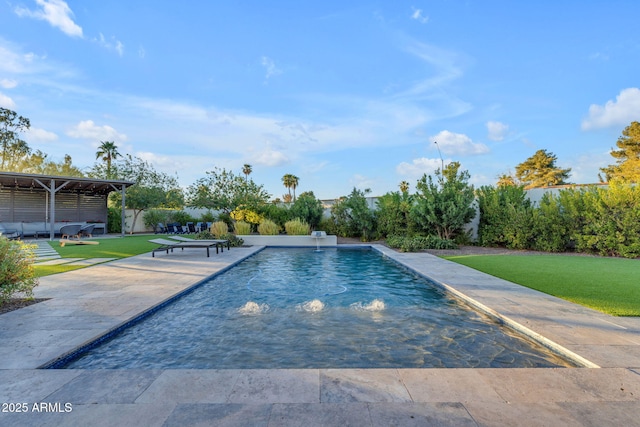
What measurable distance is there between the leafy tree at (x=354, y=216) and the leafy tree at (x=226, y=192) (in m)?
4.22

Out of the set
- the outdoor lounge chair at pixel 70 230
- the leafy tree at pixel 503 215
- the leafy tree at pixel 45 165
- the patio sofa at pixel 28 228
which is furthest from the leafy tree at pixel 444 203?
the leafy tree at pixel 45 165

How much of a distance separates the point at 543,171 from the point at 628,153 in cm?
1086

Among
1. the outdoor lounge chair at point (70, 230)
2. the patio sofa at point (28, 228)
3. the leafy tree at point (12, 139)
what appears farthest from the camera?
the leafy tree at point (12, 139)

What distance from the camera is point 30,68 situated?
11.6m

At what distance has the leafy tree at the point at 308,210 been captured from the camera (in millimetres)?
16172

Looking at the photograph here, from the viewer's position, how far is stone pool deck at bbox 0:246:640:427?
1.94 metres

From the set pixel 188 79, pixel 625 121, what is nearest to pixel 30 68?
pixel 188 79

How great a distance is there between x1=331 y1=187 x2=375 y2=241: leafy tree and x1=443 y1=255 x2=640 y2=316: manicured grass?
5.68 metres

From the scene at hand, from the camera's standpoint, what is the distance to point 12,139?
2897 cm

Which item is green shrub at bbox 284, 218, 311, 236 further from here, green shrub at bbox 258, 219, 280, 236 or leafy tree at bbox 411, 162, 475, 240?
leafy tree at bbox 411, 162, 475, 240

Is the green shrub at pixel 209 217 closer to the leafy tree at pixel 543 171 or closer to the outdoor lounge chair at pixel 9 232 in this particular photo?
the outdoor lounge chair at pixel 9 232

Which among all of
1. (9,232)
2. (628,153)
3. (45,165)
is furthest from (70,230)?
(628,153)

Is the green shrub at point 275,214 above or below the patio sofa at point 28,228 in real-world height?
above

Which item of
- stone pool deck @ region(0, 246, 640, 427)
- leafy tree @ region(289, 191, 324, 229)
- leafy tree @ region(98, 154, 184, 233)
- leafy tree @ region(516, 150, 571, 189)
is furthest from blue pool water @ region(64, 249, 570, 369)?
leafy tree @ region(516, 150, 571, 189)
